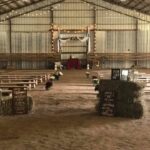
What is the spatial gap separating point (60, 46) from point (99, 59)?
13.5ft

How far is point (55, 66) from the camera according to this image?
1465 inches

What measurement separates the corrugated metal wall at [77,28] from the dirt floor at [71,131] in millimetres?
26509

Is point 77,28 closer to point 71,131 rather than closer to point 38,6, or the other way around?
point 38,6

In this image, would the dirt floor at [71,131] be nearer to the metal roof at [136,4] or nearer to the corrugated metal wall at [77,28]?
the metal roof at [136,4]

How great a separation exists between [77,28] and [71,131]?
30.5 metres

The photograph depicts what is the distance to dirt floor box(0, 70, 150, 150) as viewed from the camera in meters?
7.92

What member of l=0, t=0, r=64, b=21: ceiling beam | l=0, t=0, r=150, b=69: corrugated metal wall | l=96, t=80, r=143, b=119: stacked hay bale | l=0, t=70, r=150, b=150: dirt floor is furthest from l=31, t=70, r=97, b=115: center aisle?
l=0, t=0, r=64, b=21: ceiling beam

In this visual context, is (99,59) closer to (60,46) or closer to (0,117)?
(60,46)

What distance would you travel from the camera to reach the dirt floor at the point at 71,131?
792cm

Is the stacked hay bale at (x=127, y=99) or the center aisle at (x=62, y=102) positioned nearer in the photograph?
the stacked hay bale at (x=127, y=99)

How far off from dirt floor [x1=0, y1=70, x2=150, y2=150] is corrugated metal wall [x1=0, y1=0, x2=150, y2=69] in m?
26.5

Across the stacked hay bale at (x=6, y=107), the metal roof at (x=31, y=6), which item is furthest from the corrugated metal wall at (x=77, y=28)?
the stacked hay bale at (x=6, y=107)

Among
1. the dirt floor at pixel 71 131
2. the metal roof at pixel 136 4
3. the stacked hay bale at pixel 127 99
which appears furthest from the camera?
the metal roof at pixel 136 4

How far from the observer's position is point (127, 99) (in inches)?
438
